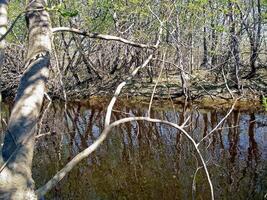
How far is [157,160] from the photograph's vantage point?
10117mm

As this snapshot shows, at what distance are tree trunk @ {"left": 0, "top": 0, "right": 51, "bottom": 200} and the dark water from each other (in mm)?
4948

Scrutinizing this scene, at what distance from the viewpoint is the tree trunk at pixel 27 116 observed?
193cm

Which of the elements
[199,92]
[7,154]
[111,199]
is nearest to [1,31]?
[7,154]

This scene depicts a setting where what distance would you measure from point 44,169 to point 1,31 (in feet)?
27.3

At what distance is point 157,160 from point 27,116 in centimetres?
826

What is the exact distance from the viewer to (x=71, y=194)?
8414 millimetres

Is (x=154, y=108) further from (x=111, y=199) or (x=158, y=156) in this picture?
(x=111, y=199)

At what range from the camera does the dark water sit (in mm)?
8352

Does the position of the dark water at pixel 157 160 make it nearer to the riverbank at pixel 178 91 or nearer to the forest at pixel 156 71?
the forest at pixel 156 71

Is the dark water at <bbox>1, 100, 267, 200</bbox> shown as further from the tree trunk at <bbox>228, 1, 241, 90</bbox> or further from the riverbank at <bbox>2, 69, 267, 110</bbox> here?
the tree trunk at <bbox>228, 1, 241, 90</bbox>

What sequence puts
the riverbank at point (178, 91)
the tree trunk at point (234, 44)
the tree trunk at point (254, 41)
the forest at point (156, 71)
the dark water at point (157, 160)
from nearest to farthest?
the dark water at point (157, 160), the forest at point (156, 71), the tree trunk at point (234, 44), the riverbank at point (178, 91), the tree trunk at point (254, 41)

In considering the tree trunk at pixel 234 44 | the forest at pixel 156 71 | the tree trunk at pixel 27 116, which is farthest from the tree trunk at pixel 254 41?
the tree trunk at pixel 27 116

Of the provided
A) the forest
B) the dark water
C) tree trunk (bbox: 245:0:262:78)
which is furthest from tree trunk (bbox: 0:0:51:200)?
tree trunk (bbox: 245:0:262:78)

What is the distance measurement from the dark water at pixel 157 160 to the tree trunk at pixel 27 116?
4.95 metres
